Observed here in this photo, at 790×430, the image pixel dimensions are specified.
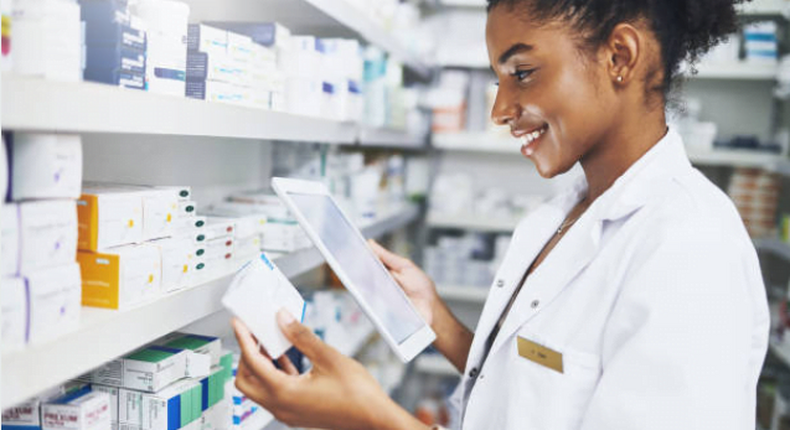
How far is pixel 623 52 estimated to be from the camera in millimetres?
1201

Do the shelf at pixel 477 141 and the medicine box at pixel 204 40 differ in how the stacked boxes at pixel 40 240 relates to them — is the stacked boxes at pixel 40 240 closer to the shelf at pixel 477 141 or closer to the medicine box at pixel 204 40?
the medicine box at pixel 204 40

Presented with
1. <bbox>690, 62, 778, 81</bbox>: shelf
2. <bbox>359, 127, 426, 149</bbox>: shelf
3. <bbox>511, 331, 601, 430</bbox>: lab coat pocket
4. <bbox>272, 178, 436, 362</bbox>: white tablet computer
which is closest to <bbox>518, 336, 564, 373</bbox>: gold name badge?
<bbox>511, 331, 601, 430</bbox>: lab coat pocket

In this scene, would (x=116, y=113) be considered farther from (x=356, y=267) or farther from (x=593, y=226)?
(x=593, y=226)

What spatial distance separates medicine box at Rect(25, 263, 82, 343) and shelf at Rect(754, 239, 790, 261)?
3036 millimetres

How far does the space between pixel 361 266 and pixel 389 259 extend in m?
0.29

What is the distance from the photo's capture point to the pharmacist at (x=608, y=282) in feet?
3.41

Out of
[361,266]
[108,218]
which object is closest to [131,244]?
[108,218]

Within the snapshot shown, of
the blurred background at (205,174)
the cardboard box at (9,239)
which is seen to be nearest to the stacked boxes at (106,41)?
the blurred background at (205,174)

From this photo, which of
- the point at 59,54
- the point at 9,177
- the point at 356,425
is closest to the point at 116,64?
the point at 59,54

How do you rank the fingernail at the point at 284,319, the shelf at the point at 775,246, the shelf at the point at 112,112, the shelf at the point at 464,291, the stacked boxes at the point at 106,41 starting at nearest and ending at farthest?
the shelf at the point at 112,112 → the stacked boxes at the point at 106,41 → the fingernail at the point at 284,319 → the shelf at the point at 775,246 → the shelf at the point at 464,291

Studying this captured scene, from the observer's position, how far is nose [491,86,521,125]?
4.36 ft

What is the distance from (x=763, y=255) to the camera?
3.96 metres

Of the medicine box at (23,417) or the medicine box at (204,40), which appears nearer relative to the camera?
the medicine box at (23,417)

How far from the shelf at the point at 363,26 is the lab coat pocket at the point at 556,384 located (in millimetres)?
1006
